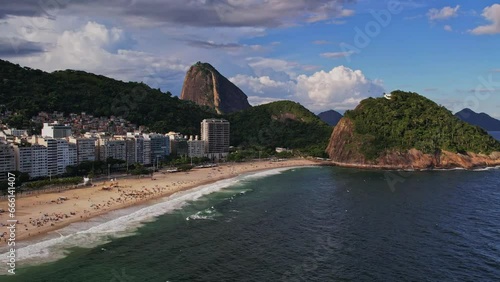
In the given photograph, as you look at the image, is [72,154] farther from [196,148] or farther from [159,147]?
[196,148]

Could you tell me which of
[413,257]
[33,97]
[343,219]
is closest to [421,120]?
[343,219]

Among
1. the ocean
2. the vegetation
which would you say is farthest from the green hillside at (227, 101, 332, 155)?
the ocean

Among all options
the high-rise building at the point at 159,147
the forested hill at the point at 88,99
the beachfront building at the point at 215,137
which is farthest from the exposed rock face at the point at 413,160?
the forested hill at the point at 88,99

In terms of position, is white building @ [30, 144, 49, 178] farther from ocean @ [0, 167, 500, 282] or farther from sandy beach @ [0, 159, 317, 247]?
ocean @ [0, 167, 500, 282]

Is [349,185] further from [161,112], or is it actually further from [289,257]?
[161,112]

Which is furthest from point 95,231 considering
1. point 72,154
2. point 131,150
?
point 131,150

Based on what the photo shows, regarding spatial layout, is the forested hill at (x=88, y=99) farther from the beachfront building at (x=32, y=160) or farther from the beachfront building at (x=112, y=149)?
the beachfront building at (x=32, y=160)
